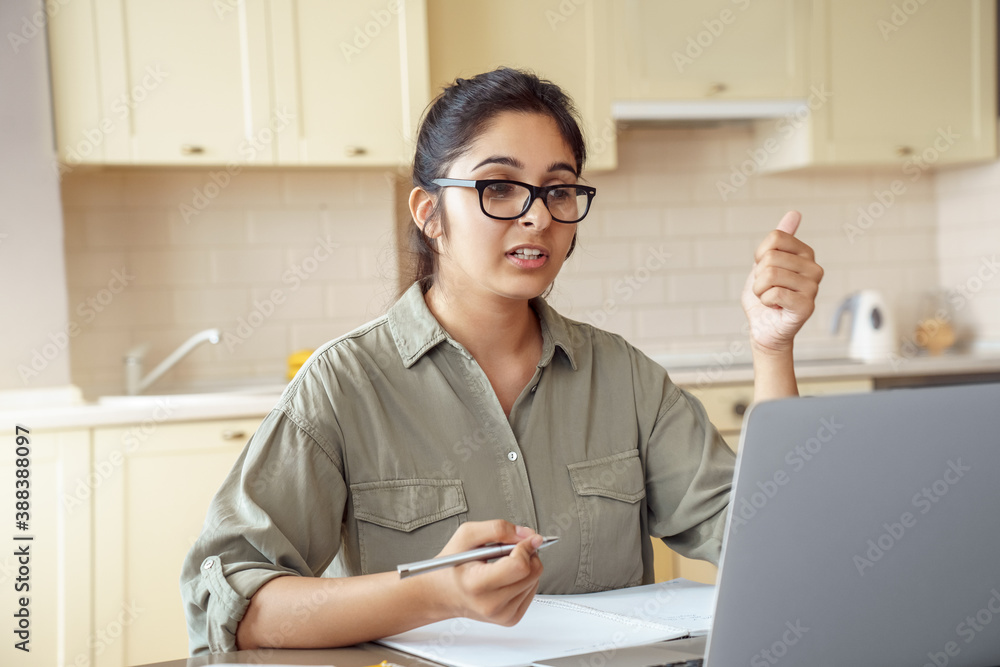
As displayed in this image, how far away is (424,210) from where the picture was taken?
4.52 feet

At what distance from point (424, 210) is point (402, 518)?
1.46ft

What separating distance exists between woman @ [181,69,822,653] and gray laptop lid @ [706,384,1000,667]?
0.51 meters

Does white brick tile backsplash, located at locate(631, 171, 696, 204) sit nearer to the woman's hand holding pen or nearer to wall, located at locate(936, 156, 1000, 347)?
wall, located at locate(936, 156, 1000, 347)

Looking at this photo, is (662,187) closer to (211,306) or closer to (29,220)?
(211,306)

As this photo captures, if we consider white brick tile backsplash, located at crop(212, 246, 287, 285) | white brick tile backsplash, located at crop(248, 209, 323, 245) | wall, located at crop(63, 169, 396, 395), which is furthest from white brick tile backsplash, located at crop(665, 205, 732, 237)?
white brick tile backsplash, located at crop(212, 246, 287, 285)

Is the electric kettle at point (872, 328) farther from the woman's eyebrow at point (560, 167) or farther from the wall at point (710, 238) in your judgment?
the woman's eyebrow at point (560, 167)

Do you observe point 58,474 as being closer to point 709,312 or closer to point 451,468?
point 451,468

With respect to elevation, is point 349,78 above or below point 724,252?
Answer: above

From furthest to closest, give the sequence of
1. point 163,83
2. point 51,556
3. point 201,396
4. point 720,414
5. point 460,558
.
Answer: point 720,414 < point 163,83 < point 201,396 < point 51,556 < point 460,558

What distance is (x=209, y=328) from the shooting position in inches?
120

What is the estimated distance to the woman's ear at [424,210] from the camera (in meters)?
1.36

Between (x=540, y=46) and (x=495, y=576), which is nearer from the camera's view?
(x=495, y=576)

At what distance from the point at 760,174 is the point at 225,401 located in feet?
6.75

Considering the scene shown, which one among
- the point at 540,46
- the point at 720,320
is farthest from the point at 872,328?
the point at 540,46
